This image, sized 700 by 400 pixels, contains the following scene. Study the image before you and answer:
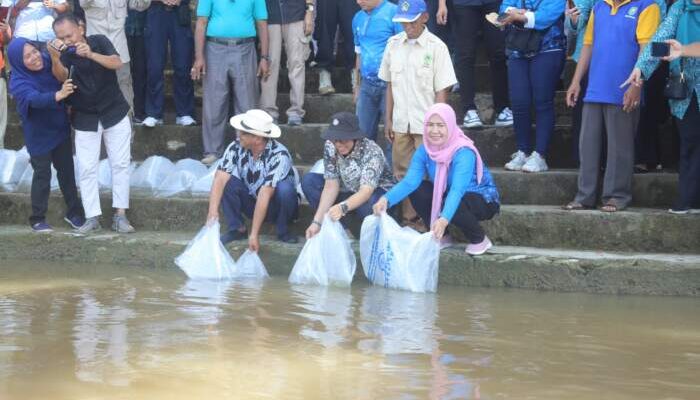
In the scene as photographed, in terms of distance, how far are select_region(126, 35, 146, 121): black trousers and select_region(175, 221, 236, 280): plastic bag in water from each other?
288 centimetres

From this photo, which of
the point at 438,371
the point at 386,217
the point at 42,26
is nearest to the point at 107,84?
the point at 42,26

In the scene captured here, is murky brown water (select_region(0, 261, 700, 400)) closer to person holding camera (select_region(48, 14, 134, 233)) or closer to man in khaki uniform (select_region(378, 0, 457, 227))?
person holding camera (select_region(48, 14, 134, 233))

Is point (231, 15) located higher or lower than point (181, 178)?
higher

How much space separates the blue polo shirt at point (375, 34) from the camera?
8.80 meters

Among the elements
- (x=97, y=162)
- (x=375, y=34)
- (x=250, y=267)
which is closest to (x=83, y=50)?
(x=97, y=162)

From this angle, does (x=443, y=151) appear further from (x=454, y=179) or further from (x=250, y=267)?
(x=250, y=267)

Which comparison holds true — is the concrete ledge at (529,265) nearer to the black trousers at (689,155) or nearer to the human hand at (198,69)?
the black trousers at (689,155)

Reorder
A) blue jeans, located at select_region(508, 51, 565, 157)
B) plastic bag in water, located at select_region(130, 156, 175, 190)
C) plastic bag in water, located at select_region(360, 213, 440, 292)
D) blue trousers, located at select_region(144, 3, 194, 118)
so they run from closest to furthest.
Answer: plastic bag in water, located at select_region(360, 213, 440, 292)
blue jeans, located at select_region(508, 51, 565, 157)
plastic bag in water, located at select_region(130, 156, 175, 190)
blue trousers, located at select_region(144, 3, 194, 118)

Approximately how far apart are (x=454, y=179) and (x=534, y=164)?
1.28 metres

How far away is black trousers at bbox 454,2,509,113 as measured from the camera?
362 inches

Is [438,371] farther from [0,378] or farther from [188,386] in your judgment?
[0,378]

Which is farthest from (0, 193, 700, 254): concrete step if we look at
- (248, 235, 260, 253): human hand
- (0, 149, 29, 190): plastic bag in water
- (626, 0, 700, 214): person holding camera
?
(0, 149, 29, 190): plastic bag in water

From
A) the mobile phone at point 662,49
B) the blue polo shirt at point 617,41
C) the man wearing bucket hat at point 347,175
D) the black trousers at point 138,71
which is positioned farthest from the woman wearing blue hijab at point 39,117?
the mobile phone at point 662,49

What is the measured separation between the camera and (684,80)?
7.62m
